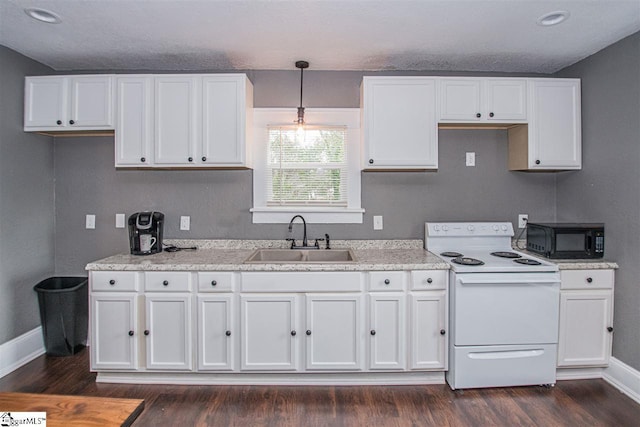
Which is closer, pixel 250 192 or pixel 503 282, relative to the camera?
pixel 503 282

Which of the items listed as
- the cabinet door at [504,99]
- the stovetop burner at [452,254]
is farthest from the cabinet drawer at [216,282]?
the cabinet door at [504,99]

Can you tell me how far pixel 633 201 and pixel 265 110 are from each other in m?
2.83

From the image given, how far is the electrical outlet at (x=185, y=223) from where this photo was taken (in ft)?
9.90

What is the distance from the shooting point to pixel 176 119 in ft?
8.78

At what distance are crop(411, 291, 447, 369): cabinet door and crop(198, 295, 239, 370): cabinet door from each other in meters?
1.26

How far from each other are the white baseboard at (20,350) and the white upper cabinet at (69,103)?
1.66 meters

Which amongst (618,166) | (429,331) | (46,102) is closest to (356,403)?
(429,331)

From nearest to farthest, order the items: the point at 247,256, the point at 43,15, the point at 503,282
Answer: the point at 43,15 < the point at 503,282 < the point at 247,256

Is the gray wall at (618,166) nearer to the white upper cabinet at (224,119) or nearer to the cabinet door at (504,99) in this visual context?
the cabinet door at (504,99)

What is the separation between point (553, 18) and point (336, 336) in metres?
2.51

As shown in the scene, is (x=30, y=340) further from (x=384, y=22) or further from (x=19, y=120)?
(x=384, y=22)

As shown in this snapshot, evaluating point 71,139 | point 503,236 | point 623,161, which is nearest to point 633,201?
point 623,161

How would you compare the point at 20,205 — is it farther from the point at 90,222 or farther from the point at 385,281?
the point at 385,281

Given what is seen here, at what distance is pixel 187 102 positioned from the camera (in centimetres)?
267
